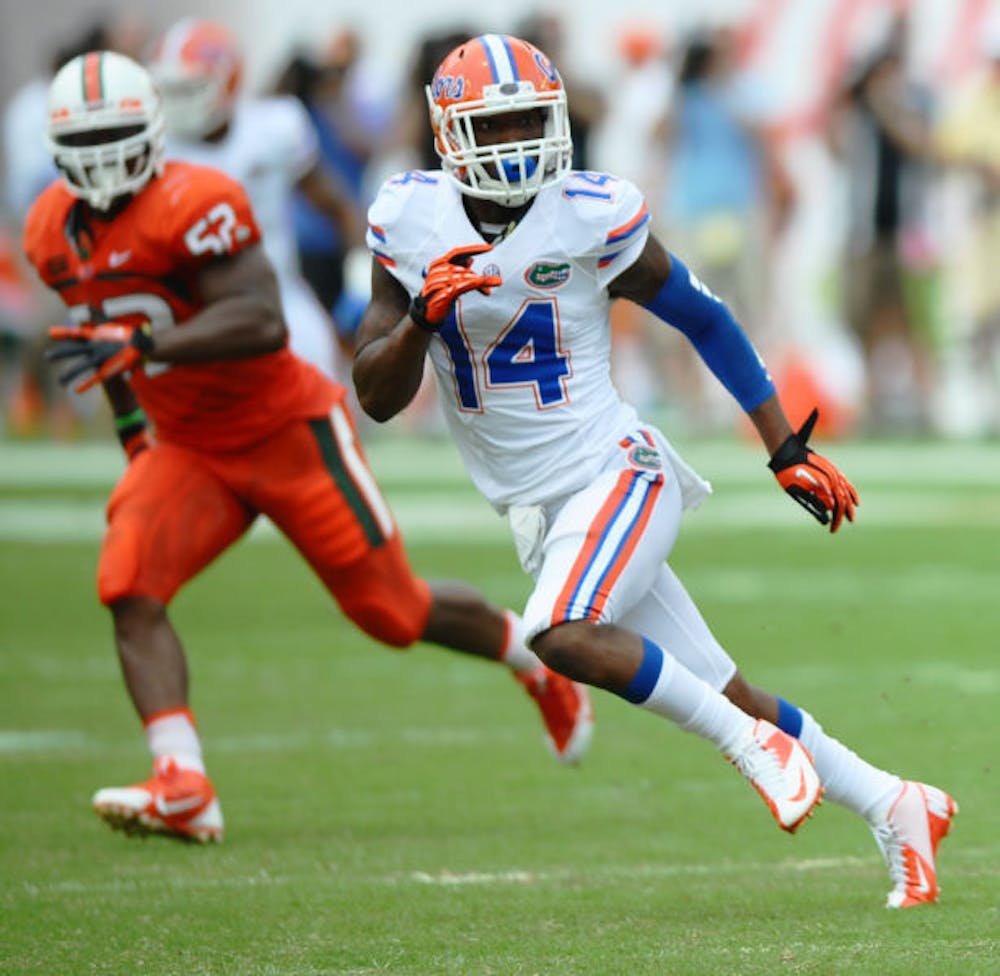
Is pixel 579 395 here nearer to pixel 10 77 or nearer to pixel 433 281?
pixel 433 281

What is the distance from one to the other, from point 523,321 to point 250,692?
294cm

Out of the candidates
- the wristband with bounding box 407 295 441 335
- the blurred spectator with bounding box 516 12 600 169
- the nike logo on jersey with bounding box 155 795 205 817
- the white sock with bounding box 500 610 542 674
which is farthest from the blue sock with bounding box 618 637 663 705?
the blurred spectator with bounding box 516 12 600 169

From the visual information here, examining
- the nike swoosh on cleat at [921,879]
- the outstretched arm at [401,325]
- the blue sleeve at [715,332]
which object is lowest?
the nike swoosh on cleat at [921,879]

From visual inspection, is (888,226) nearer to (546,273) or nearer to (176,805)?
(176,805)

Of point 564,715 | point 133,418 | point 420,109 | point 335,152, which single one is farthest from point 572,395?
point 335,152

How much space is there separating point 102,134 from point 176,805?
1.57m

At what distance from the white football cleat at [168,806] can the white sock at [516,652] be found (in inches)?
41.5

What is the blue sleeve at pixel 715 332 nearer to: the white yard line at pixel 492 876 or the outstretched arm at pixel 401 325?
the outstretched arm at pixel 401 325

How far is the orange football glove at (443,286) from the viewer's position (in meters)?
4.49

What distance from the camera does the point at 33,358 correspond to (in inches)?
693

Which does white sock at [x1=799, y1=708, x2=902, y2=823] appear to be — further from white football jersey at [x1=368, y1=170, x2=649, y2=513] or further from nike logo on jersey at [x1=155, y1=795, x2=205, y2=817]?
nike logo on jersey at [x1=155, y1=795, x2=205, y2=817]

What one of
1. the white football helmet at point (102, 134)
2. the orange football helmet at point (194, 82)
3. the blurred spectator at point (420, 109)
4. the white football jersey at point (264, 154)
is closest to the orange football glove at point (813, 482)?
the white football helmet at point (102, 134)

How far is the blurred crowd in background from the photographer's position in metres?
14.9

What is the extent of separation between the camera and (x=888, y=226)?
1556 centimetres
